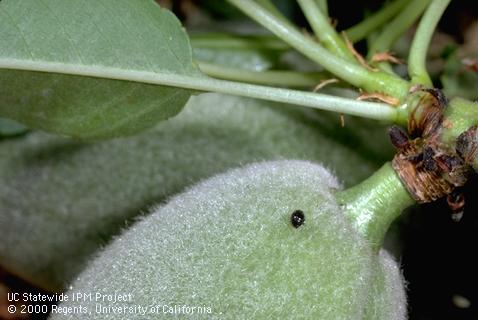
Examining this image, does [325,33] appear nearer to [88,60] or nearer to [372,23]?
[372,23]

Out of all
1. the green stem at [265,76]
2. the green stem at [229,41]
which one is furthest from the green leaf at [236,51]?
the green stem at [265,76]

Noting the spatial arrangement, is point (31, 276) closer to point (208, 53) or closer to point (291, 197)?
point (208, 53)

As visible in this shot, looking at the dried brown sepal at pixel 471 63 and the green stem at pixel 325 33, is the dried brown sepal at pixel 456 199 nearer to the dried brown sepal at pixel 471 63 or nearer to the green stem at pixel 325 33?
the green stem at pixel 325 33

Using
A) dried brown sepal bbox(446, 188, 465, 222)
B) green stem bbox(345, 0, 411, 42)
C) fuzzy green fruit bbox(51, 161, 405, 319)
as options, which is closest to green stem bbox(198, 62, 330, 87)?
green stem bbox(345, 0, 411, 42)

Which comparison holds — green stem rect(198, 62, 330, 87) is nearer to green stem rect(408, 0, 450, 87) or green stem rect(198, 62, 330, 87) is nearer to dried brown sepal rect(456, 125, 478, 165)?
green stem rect(408, 0, 450, 87)

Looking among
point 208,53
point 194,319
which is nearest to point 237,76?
point 208,53

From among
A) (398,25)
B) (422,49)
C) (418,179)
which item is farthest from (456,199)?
(398,25)

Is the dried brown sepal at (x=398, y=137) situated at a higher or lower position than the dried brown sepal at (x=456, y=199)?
higher
